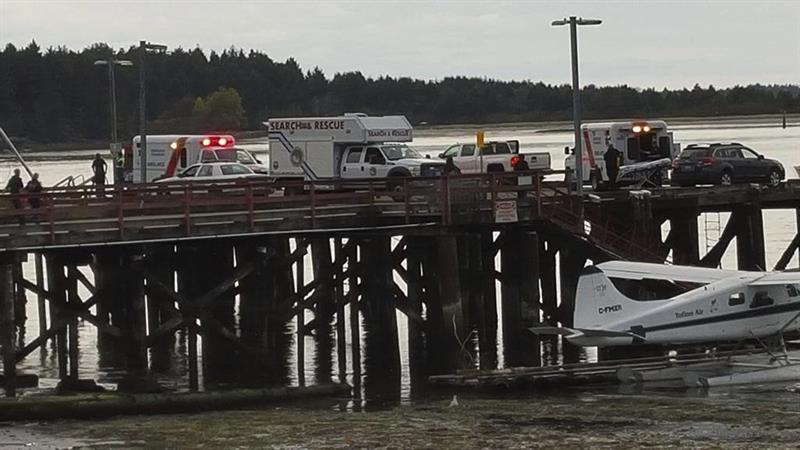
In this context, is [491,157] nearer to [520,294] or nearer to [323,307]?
[323,307]

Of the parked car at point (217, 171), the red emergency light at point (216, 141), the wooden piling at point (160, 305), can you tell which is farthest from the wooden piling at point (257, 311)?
the red emergency light at point (216, 141)

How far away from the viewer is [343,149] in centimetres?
4772

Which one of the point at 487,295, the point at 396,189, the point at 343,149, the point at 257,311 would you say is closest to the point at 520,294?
the point at 487,295

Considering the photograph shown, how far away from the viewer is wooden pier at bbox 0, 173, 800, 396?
34375mm

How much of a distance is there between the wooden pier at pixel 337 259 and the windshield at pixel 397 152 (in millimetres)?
5687

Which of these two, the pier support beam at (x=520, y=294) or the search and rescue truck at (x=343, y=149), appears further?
the search and rescue truck at (x=343, y=149)

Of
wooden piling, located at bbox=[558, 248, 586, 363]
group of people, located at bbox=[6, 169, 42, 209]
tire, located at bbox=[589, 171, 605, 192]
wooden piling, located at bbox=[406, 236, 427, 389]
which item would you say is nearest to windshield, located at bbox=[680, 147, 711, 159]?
tire, located at bbox=[589, 171, 605, 192]

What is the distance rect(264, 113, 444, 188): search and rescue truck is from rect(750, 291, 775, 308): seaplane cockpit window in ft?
46.6

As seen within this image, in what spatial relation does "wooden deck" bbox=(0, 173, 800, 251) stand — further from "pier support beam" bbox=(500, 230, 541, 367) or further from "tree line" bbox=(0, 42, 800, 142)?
"tree line" bbox=(0, 42, 800, 142)

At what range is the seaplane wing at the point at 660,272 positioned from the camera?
112 ft

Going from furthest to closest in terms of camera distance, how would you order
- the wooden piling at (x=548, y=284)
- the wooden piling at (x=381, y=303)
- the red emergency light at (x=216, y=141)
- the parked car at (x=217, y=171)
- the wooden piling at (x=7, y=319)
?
the red emergency light at (x=216, y=141) < the parked car at (x=217, y=171) < the wooden piling at (x=548, y=284) < the wooden piling at (x=381, y=303) < the wooden piling at (x=7, y=319)

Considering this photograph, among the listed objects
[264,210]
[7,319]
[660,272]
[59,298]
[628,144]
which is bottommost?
[7,319]

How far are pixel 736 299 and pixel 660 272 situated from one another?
1.71 metres

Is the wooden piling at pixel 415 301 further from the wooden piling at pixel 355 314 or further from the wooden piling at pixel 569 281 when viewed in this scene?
the wooden piling at pixel 569 281
